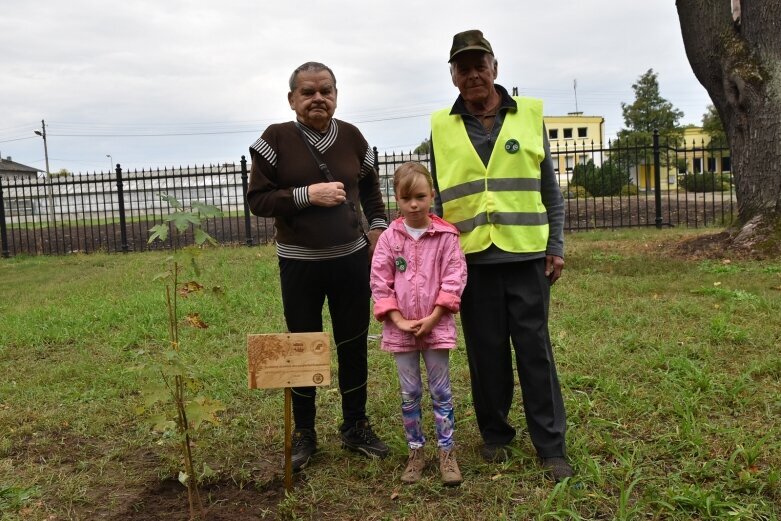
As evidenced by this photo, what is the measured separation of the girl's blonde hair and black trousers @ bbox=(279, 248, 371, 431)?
427 mm

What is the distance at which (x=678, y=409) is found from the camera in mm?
3273

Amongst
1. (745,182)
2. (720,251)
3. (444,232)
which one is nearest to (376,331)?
(444,232)

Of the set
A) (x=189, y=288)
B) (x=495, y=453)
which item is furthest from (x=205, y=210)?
(x=495, y=453)

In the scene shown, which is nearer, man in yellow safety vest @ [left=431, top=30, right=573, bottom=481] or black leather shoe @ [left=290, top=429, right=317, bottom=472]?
man in yellow safety vest @ [left=431, top=30, right=573, bottom=481]

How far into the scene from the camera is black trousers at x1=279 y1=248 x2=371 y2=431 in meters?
2.91

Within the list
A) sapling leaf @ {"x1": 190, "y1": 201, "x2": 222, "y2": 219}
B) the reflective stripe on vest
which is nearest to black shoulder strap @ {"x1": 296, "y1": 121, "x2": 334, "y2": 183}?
the reflective stripe on vest

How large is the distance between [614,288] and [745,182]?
2.93 meters

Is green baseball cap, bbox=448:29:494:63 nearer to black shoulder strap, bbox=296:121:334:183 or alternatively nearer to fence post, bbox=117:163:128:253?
black shoulder strap, bbox=296:121:334:183

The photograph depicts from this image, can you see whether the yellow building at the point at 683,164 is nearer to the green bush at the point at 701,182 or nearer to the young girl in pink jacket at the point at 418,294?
the green bush at the point at 701,182

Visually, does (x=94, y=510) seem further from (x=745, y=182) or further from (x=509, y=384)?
(x=745, y=182)

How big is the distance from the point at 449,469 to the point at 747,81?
6774 millimetres

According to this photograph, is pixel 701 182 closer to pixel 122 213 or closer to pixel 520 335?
pixel 122 213

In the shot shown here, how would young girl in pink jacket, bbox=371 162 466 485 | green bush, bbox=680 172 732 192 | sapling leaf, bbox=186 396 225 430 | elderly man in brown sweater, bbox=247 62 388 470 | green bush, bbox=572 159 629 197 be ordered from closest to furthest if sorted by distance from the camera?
sapling leaf, bbox=186 396 225 430 → young girl in pink jacket, bbox=371 162 466 485 → elderly man in brown sweater, bbox=247 62 388 470 → green bush, bbox=572 159 629 197 → green bush, bbox=680 172 732 192

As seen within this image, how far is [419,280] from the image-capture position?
2.70 metres
